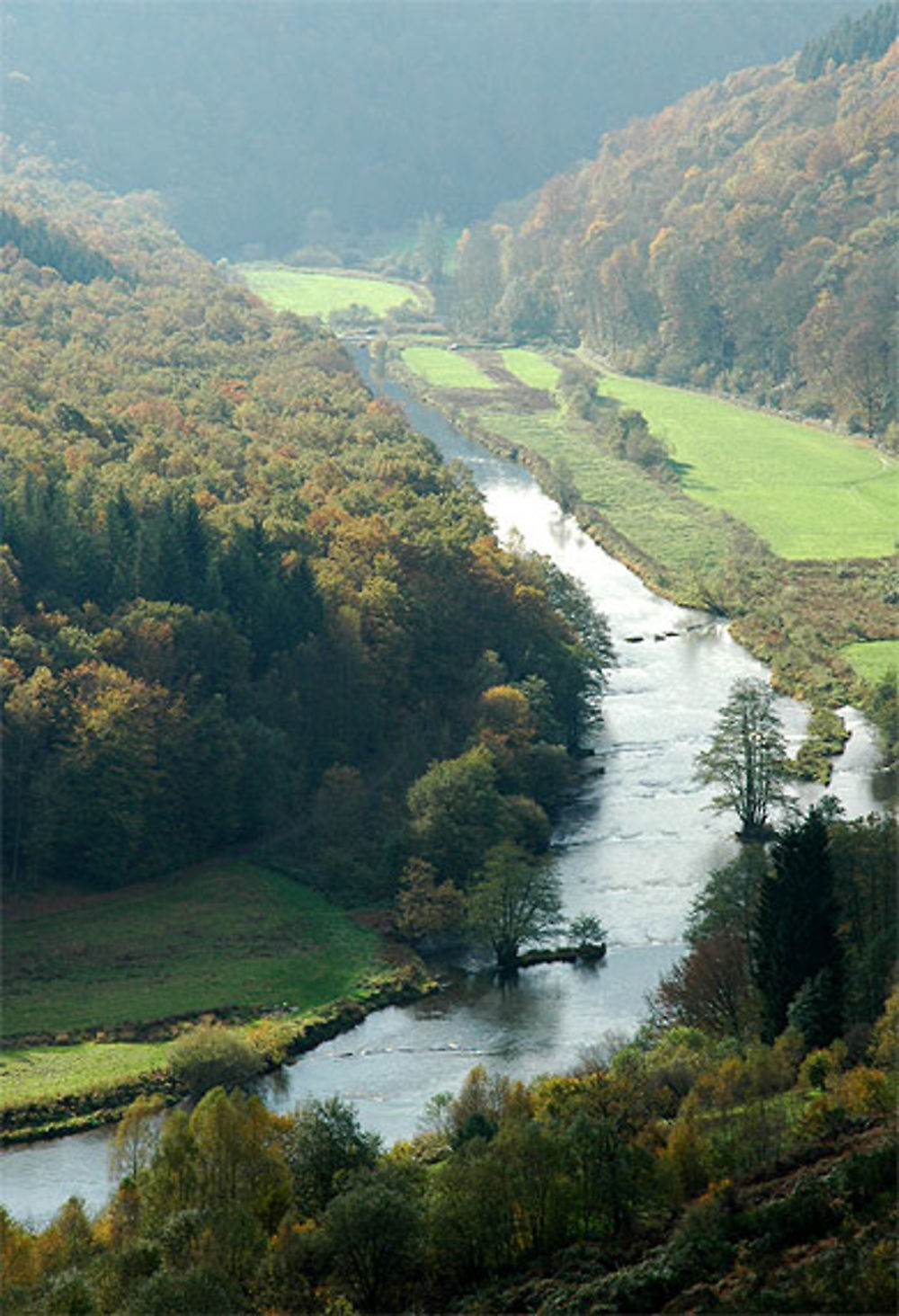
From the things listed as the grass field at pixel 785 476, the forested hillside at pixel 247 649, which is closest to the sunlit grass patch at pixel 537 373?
the grass field at pixel 785 476

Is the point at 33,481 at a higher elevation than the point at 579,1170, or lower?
higher

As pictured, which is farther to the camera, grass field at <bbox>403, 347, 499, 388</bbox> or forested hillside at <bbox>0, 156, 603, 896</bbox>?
grass field at <bbox>403, 347, 499, 388</bbox>

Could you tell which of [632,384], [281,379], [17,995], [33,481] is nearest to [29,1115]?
[17,995]

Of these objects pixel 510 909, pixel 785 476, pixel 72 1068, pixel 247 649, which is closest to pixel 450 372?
pixel 785 476

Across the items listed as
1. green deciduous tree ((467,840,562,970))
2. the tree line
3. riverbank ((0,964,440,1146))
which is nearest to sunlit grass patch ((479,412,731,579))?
green deciduous tree ((467,840,562,970))

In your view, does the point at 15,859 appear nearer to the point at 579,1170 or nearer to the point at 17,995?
the point at 17,995

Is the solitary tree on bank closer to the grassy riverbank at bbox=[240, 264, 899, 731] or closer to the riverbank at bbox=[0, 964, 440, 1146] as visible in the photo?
the grassy riverbank at bbox=[240, 264, 899, 731]
